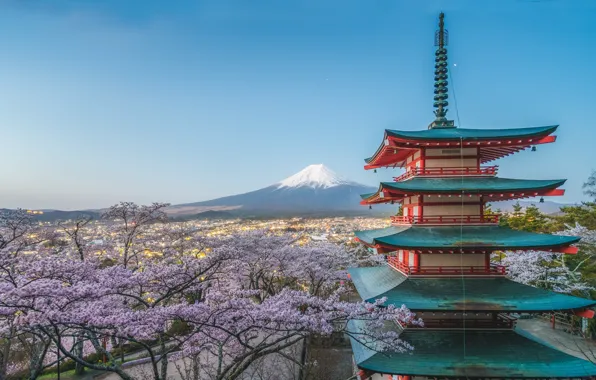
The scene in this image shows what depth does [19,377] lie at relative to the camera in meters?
14.5

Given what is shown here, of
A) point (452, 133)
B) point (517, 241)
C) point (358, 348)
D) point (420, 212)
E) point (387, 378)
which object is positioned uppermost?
point (452, 133)

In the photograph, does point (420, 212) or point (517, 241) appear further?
point (420, 212)

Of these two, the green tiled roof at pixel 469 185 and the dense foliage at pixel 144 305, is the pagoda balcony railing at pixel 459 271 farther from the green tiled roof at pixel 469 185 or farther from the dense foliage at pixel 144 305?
the green tiled roof at pixel 469 185

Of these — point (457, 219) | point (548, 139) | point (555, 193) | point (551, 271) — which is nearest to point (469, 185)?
point (457, 219)

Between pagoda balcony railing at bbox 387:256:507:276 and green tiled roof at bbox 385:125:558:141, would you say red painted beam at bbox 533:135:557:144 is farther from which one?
pagoda balcony railing at bbox 387:256:507:276

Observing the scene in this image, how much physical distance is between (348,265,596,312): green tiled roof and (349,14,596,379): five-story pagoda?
27 millimetres

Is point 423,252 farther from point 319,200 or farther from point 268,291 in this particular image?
point 319,200

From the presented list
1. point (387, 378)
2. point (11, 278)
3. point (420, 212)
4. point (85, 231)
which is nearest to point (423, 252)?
point (420, 212)

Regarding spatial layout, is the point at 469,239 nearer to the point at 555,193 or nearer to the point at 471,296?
the point at 471,296

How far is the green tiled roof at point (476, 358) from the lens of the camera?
8.09m

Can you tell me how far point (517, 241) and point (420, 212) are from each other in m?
2.70

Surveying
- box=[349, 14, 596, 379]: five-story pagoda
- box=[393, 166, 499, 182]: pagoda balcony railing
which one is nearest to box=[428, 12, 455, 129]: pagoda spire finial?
box=[349, 14, 596, 379]: five-story pagoda

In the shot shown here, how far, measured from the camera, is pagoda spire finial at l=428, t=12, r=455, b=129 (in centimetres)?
1226

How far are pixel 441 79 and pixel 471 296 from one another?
7648mm
